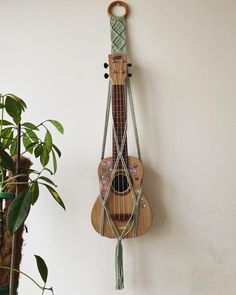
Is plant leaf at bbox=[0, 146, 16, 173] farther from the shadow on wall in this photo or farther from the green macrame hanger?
the shadow on wall

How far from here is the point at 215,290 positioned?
99cm

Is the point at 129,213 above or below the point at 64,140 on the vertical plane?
below

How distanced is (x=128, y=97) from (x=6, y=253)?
675mm

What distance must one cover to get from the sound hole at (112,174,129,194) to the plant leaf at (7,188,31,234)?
0.37 meters

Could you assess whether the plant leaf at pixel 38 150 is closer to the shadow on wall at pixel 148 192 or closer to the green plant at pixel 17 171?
the green plant at pixel 17 171

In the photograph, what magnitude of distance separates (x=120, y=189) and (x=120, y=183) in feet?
0.07

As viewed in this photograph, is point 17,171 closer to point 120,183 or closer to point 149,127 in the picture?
point 120,183

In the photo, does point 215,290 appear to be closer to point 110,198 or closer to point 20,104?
point 110,198

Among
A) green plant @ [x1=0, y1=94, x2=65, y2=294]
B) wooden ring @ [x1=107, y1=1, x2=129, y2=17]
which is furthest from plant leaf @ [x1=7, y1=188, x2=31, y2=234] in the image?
wooden ring @ [x1=107, y1=1, x2=129, y2=17]

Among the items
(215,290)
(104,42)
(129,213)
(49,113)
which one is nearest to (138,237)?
(129,213)

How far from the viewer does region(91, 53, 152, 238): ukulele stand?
3.10 feet

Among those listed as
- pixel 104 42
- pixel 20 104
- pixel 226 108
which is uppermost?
pixel 104 42

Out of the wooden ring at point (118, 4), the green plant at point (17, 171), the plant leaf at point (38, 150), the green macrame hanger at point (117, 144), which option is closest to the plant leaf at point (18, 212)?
the green plant at point (17, 171)

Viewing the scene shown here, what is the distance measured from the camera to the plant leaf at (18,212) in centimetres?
61
